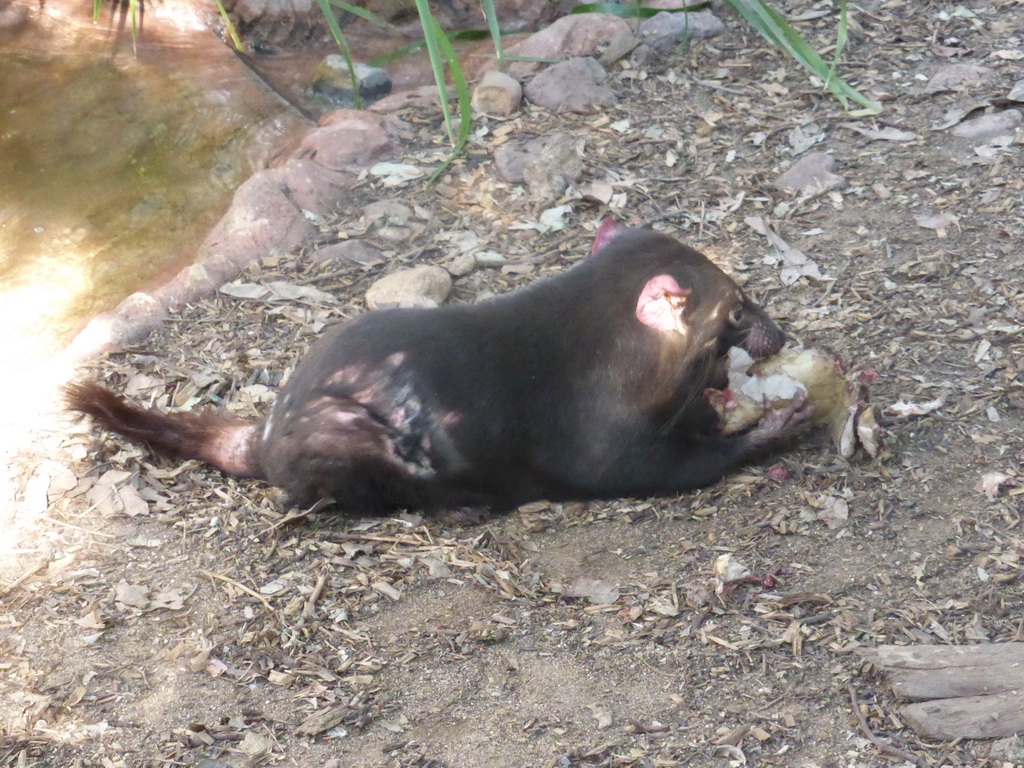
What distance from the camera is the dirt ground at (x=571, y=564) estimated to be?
2773mm

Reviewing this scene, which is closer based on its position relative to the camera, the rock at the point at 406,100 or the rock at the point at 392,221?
the rock at the point at 392,221

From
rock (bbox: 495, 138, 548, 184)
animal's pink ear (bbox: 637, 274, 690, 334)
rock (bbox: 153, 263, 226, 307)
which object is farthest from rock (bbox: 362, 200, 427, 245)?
animal's pink ear (bbox: 637, 274, 690, 334)

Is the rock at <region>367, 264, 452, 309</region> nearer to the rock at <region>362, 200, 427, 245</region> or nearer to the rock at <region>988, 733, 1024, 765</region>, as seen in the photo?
the rock at <region>362, 200, 427, 245</region>

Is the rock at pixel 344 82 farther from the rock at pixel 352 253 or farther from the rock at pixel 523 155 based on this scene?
the rock at pixel 352 253

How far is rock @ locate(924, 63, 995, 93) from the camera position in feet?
17.2

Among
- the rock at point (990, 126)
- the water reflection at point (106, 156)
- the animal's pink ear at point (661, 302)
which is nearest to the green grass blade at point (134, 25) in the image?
the water reflection at point (106, 156)

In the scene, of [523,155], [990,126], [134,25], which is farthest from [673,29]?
[134,25]

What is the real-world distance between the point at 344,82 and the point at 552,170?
167cm

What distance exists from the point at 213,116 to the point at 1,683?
3754 mm

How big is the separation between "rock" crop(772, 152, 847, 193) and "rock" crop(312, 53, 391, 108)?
2.36 meters

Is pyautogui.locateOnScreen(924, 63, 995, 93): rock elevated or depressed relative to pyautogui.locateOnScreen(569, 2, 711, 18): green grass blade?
Result: depressed

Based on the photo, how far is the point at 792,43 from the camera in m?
4.85

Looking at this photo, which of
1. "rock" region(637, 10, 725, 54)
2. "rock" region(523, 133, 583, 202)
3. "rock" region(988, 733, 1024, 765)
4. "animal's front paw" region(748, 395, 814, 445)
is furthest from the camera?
"rock" region(637, 10, 725, 54)

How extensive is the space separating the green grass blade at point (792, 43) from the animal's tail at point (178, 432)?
2.81 metres
